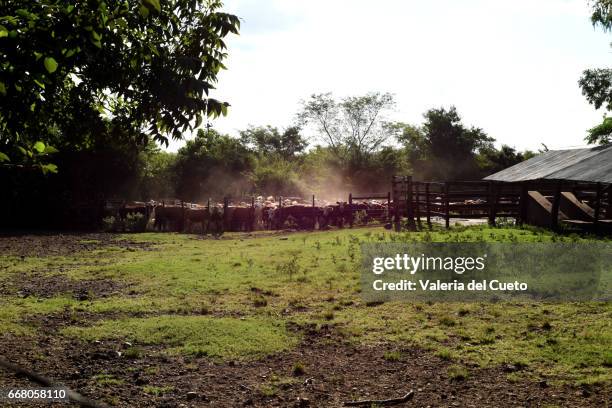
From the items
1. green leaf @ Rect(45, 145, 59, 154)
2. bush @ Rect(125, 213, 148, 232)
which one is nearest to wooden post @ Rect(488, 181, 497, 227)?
bush @ Rect(125, 213, 148, 232)

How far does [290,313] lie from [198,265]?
5779mm

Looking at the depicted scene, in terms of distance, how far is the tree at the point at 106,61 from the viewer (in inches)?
162

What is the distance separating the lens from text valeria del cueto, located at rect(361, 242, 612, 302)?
34.5ft

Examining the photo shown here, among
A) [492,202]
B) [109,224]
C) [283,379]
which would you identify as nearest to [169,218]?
[109,224]

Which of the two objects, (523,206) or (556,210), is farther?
(523,206)

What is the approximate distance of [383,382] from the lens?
6609mm

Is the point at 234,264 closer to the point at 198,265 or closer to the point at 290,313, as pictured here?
the point at 198,265

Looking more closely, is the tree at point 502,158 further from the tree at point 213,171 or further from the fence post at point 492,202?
the fence post at point 492,202

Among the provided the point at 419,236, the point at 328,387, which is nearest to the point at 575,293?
the point at 328,387

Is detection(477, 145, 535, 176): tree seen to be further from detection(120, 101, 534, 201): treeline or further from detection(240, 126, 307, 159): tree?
detection(240, 126, 307, 159): tree

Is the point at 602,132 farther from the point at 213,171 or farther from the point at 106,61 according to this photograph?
the point at 106,61

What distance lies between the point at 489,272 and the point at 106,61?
9.16 meters

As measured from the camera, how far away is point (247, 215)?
30484mm

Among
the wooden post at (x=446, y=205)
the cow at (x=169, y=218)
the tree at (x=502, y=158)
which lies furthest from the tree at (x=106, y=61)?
the tree at (x=502, y=158)
